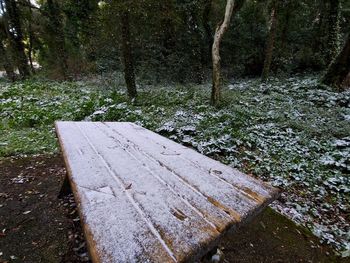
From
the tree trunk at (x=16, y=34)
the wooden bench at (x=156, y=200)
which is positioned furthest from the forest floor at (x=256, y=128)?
the tree trunk at (x=16, y=34)

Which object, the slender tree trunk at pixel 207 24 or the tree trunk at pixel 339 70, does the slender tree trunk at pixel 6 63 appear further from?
the tree trunk at pixel 339 70

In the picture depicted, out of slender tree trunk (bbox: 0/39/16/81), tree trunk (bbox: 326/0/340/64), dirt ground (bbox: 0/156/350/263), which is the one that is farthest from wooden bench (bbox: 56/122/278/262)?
slender tree trunk (bbox: 0/39/16/81)

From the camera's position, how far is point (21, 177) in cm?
356

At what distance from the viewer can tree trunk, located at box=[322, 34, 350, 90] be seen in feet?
23.4

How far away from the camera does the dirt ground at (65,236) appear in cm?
214

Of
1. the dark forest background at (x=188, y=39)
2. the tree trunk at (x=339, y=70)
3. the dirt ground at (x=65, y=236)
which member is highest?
the dark forest background at (x=188, y=39)

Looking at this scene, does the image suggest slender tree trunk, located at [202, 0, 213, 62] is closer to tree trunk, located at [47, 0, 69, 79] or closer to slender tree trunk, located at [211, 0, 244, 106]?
slender tree trunk, located at [211, 0, 244, 106]

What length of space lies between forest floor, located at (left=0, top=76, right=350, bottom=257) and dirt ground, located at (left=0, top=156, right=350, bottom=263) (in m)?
0.32

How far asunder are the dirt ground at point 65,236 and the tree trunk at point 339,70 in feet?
22.0

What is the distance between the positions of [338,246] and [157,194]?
2.33m

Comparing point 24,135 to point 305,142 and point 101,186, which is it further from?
point 305,142

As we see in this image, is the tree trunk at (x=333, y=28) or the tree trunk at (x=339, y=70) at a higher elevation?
the tree trunk at (x=333, y=28)

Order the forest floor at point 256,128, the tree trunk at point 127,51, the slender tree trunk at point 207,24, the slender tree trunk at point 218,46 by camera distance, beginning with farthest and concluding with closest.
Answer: the slender tree trunk at point 207,24 → the tree trunk at point 127,51 → the slender tree trunk at point 218,46 → the forest floor at point 256,128

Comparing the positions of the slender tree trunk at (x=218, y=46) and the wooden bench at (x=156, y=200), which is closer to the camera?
the wooden bench at (x=156, y=200)
